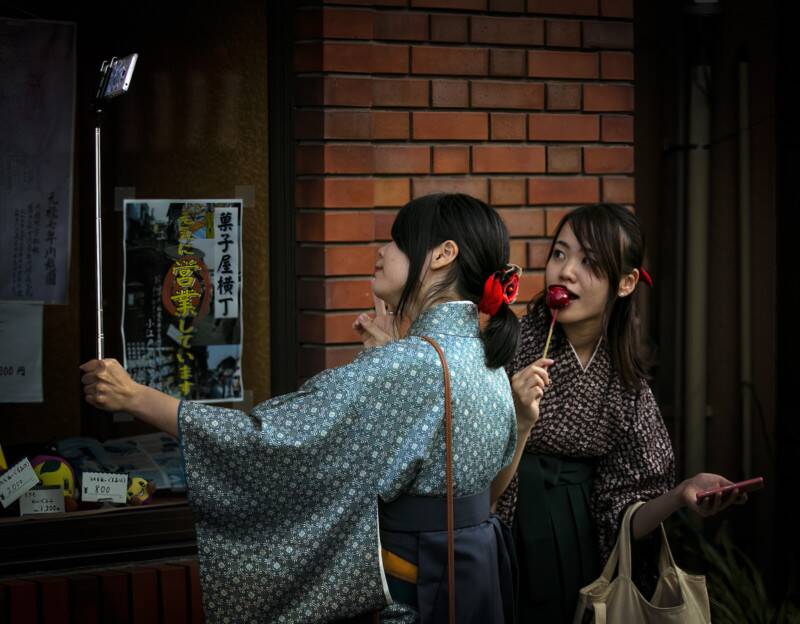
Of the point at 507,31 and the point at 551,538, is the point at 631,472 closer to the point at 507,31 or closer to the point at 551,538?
the point at 551,538

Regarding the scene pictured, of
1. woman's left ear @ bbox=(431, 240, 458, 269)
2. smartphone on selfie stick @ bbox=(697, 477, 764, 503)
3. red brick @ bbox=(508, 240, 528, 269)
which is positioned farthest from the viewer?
red brick @ bbox=(508, 240, 528, 269)

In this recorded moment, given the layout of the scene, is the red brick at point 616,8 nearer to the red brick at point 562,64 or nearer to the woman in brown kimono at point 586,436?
the red brick at point 562,64

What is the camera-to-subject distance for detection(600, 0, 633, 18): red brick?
14.6 feet

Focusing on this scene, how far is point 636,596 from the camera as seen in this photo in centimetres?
329

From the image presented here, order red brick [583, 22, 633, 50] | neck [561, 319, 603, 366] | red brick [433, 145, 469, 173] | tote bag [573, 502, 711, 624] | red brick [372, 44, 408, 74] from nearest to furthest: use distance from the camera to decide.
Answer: tote bag [573, 502, 711, 624] → neck [561, 319, 603, 366] → red brick [372, 44, 408, 74] → red brick [433, 145, 469, 173] → red brick [583, 22, 633, 50]

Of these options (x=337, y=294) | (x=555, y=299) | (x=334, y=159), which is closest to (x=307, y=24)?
(x=334, y=159)

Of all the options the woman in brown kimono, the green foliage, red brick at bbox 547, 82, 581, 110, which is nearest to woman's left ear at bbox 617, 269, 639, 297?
the woman in brown kimono

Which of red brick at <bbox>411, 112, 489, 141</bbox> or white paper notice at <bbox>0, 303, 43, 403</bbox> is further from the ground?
red brick at <bbox>411, 112, 489, 141</bbox>

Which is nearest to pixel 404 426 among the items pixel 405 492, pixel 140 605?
→ pixel 405 492

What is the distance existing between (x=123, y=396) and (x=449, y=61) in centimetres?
215

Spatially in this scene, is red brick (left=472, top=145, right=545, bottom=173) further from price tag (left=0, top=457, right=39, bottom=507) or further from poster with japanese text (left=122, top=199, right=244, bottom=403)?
price tag (left=0, top=457, right=39, bottom=507)

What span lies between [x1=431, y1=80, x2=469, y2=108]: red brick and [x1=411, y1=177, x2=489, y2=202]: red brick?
279 mm

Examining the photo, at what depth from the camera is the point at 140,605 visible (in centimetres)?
368

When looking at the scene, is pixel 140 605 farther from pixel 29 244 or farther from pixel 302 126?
pixel 302 126
